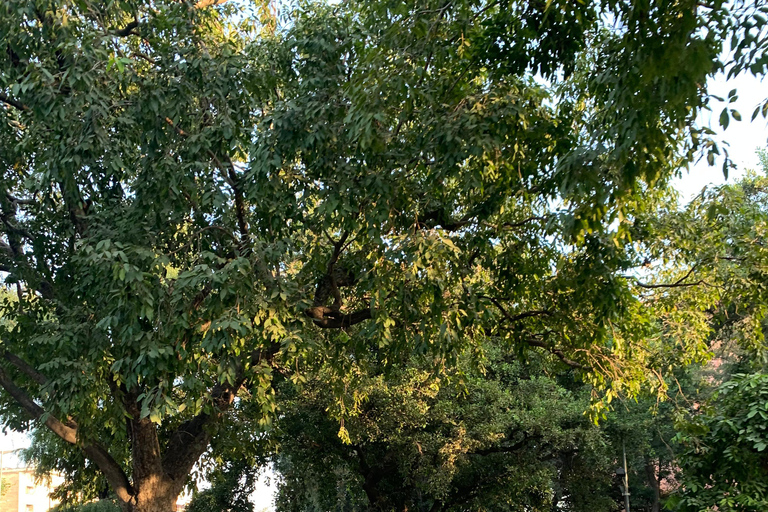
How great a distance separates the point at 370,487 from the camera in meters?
19.8

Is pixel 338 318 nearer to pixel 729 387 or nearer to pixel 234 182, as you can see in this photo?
pixel 234 182

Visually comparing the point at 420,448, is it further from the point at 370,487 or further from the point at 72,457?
the point at 72,457

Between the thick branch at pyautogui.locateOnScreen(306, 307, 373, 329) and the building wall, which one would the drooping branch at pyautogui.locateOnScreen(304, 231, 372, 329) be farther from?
the building wall

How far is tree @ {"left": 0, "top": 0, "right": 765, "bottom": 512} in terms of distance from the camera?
6633 millimetres

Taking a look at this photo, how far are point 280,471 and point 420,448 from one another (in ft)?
19.5

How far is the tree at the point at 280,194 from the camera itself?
21.8 feet

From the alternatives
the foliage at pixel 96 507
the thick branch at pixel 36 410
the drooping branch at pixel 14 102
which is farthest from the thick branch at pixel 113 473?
the foliage at pixel 96 507

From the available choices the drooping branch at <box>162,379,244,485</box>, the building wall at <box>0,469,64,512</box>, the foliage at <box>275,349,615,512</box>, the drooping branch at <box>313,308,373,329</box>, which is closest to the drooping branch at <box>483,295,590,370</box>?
the drooping branch at <box>313,308,373,329</box>

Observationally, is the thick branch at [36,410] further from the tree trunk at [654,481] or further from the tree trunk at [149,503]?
the tree trunk at [654,481]

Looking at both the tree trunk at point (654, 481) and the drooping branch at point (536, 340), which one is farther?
the tree trunk at point (654, 481)

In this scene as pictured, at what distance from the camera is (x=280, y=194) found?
7.48m

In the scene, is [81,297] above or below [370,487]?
above

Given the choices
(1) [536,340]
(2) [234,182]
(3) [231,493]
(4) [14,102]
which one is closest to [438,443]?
(3) [231,493]

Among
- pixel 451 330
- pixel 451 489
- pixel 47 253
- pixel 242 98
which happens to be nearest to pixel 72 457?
pixel 47 253
